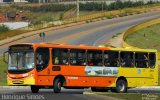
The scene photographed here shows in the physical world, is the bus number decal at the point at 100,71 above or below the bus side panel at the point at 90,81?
above

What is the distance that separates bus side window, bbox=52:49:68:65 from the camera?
31.9m

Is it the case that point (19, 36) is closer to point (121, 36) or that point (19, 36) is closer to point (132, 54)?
point (121, 36)

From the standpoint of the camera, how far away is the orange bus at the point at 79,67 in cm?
3114

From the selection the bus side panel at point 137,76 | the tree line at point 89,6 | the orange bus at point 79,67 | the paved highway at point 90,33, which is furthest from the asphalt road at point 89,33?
the tree line at point 89,6

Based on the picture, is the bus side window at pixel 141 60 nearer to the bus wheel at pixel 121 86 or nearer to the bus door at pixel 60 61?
the bus wheel at pixel 121 86

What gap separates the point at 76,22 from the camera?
98688mm

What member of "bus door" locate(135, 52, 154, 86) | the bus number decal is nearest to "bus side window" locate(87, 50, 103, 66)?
the bus number decal

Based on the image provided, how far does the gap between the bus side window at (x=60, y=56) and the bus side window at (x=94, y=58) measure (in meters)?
1.68

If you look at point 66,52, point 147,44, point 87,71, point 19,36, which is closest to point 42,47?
point 66,52

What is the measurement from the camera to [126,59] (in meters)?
35.6

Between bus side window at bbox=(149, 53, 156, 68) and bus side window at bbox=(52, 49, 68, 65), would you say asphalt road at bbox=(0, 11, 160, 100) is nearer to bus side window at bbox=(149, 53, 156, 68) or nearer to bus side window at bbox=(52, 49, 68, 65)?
bus side window at bbox=(149, 53, 156, 68)

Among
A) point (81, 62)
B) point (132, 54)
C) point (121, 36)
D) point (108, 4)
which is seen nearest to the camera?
point (81, 62)

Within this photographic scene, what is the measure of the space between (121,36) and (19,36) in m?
14.7

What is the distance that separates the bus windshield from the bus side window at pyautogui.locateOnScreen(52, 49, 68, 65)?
139 cm
